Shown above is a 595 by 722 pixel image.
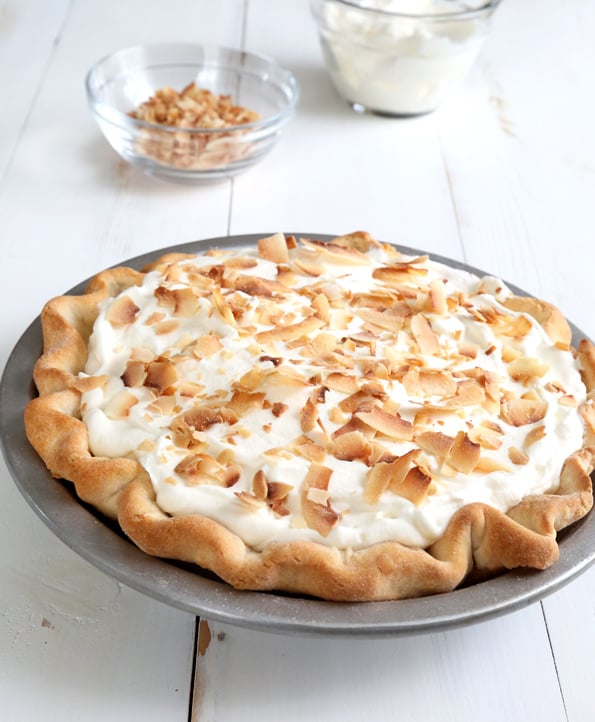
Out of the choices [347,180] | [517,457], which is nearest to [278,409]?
[517,457]

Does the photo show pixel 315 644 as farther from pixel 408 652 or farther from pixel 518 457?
pixel 518 457

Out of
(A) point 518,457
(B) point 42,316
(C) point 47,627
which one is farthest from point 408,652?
(B) point 42,316

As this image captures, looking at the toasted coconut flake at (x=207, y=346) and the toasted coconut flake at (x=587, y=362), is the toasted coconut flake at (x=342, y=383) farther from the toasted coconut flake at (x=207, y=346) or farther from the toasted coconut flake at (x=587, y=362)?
the toasted coconut flake at (x=587, y=362)

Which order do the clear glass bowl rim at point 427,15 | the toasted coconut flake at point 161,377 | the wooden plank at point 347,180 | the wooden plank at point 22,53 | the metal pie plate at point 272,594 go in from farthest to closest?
the wooden plank at point 22,53 < the clear glass bowl rim at point 427,15 < the wooden plank at point 347,180 < the toasted coconut flake at point 161,377 < the metal pie plate at point 272,594

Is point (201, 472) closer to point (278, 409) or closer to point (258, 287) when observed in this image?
point (278, 409)

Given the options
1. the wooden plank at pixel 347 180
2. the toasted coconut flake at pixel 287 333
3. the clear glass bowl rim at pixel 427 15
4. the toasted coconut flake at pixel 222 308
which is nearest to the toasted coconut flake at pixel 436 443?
the toasted coconut flake at pixel 287 333

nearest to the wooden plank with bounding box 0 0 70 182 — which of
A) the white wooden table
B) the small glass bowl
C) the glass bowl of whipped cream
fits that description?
the white wooden table

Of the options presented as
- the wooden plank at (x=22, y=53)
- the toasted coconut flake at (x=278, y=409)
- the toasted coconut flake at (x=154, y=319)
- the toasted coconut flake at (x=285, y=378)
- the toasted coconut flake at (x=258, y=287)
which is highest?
the toasted coconut flake at (x=285, y=378)

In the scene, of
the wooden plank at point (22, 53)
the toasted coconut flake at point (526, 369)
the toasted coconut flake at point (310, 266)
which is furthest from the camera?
the wooden plank at point (22, 53)
